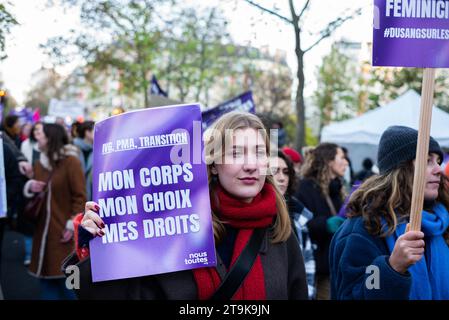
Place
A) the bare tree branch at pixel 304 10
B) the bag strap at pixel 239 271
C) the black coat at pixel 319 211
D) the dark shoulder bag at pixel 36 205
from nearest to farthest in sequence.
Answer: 1. the bag strap at pixel 239 271
2. the black coat at pixel 319 211
3. the bare tree branch at pixel 304 10
4. the dark shoulder bag at pixel 36 205

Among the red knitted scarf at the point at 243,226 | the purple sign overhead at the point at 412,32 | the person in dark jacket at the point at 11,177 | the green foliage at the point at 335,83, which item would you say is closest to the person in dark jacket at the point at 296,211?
the red knitted scarf at the point at 243,226

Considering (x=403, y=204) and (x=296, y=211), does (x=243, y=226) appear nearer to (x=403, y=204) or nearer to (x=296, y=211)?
(x=403, y=204)

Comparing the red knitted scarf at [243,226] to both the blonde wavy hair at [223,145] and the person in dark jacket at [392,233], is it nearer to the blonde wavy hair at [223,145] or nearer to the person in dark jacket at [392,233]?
the blonde wavy hair at [223,145]

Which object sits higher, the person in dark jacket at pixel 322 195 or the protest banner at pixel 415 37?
the protest banner at pixel 415 37

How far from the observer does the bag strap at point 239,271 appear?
250cm

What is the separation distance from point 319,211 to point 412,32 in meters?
3.21

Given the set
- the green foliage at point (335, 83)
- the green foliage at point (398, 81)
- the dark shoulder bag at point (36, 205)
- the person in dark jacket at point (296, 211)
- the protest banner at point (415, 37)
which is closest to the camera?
the protest banner at point (415, 37)

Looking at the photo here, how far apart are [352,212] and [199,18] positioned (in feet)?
47.8

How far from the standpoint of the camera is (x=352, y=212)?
3320 millimetres

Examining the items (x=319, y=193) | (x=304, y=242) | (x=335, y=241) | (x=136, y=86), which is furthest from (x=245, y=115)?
(x=136, y=86)

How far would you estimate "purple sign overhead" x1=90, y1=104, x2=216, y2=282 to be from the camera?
2500 mm

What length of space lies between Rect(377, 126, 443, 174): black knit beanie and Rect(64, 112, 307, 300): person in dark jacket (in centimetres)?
75

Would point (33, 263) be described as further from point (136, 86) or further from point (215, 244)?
point (136, 86)

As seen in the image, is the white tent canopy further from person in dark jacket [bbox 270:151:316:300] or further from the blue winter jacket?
the blue winter jacket
